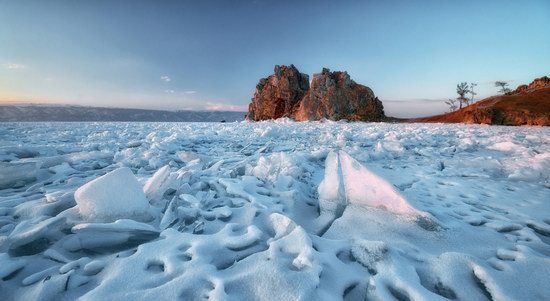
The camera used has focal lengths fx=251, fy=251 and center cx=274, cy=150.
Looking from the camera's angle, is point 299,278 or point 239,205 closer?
point 299,278

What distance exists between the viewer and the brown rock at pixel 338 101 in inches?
1318

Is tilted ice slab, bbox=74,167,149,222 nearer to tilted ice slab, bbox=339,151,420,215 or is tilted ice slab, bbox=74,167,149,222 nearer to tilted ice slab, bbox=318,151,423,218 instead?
tilted ice slab, bbox=318,151,423,218

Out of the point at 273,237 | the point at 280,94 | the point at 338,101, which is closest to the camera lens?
the point at 273,237

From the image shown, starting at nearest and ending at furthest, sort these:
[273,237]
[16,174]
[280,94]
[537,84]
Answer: [273,237] < [16,174] < [537,84] < [280,94]

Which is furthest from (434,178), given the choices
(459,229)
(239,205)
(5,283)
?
(5,283)

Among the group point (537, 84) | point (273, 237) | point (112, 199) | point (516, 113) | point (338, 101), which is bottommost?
point (273, 237)

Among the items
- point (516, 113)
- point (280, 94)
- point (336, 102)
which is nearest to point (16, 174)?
point (516, 113)

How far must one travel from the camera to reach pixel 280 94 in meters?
41.5

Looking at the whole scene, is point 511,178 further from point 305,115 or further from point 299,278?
point 305,115

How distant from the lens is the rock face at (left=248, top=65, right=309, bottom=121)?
41156 millimetres

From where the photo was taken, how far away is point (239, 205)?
7.36 ft

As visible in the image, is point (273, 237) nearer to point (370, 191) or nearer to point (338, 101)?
point (370, 191)

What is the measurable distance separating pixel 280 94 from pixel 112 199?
40867mm

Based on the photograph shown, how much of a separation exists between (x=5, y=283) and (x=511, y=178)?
4.68 meters
